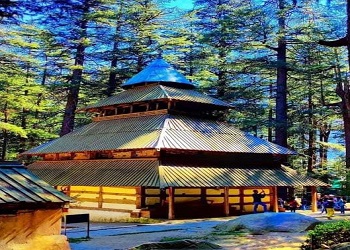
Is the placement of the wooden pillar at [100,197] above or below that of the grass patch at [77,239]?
→ above

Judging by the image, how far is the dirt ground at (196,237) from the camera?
12816 millimetres

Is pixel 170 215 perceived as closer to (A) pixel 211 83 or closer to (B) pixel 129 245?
(B) pixel 129 245

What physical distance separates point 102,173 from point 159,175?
3.99 meters

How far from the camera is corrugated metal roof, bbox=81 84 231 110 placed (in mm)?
27594

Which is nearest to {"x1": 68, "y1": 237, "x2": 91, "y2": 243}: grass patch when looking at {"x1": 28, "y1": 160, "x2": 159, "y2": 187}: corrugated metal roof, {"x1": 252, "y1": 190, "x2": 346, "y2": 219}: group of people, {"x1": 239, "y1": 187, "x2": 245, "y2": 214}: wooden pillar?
{"x1": 28, "y1": 160, "x2": 159, "y2": 187}: corrugated metal roof

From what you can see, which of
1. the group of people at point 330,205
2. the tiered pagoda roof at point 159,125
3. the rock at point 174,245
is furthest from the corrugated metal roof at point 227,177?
the rock at point 174,245

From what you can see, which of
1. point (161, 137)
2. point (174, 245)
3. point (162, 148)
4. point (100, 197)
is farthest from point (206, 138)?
point (174, 245)

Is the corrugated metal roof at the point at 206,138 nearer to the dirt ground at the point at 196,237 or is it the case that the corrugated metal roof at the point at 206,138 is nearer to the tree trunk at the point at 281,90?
the tree trunk at the point at 281,90

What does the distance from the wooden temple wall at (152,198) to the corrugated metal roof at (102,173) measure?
96 cm

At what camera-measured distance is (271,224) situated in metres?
15.8

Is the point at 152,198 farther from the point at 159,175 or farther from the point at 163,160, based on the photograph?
the point at 159,175

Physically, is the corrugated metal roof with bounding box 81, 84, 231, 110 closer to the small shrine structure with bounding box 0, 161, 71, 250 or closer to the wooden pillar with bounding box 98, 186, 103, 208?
the wooden pillar with bounding box 98, 186, 103, 208

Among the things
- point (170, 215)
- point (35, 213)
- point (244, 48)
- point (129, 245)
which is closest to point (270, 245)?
point (129, 245)

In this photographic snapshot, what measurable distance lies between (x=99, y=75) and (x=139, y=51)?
181 inches
